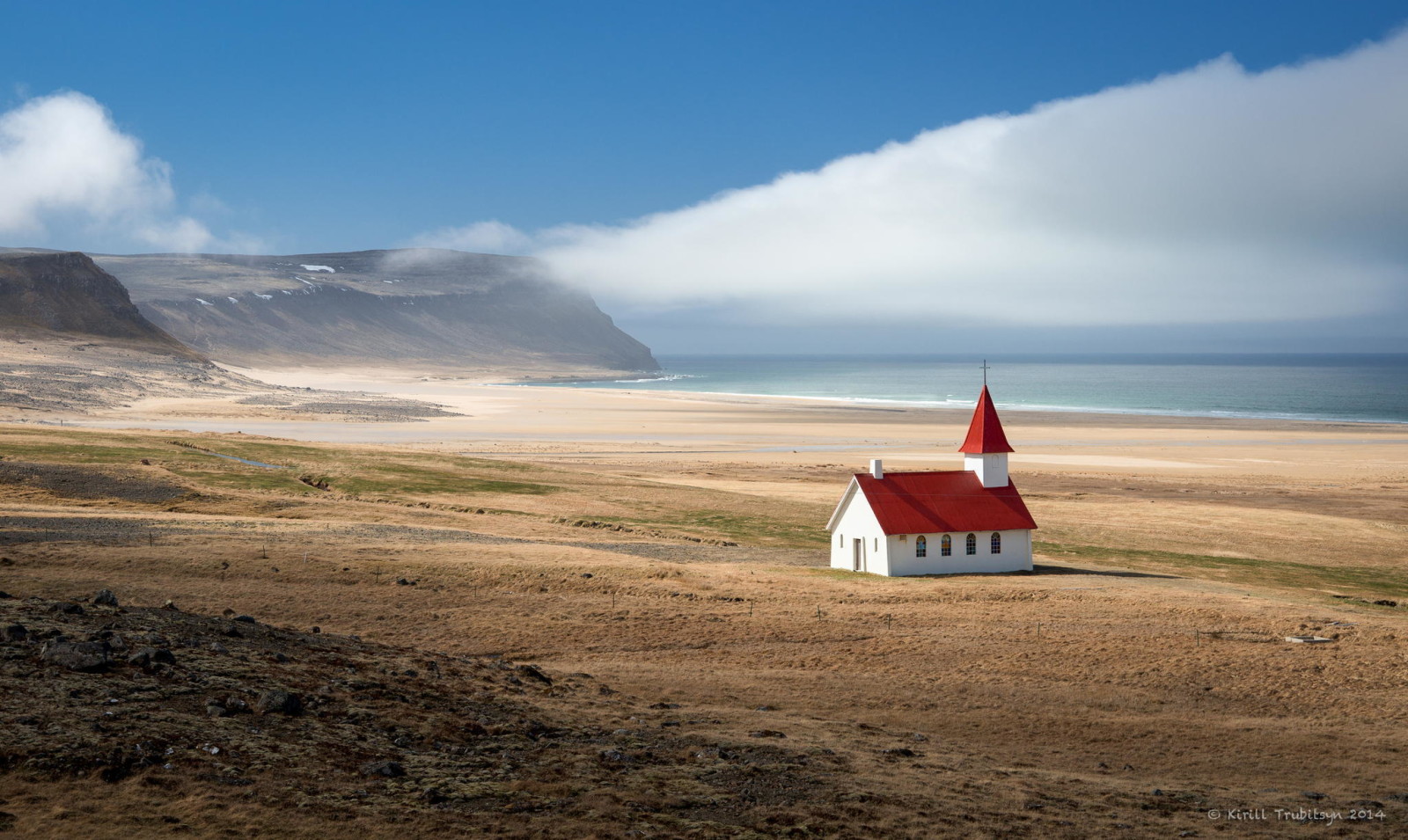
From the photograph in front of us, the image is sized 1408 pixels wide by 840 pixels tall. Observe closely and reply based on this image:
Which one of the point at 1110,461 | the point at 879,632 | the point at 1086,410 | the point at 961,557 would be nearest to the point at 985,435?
the point at 961,557

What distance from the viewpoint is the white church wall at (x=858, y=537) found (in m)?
35.8

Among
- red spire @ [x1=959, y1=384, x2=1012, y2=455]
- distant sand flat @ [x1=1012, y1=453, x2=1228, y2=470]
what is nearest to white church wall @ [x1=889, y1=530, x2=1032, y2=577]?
red spire @ [x1=959, y1=384, x2=1012, y2=455]

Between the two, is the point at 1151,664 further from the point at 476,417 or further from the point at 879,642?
the point at 476,417

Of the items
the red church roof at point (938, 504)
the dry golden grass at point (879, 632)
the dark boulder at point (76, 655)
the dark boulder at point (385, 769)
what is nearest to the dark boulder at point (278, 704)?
the dark boulder at point (385, 769)

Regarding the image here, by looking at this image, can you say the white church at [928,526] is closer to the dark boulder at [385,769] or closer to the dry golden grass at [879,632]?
the dry golden grass at [879,632]

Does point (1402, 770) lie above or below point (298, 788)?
below

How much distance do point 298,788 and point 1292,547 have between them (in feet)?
148

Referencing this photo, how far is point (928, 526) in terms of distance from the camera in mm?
36156

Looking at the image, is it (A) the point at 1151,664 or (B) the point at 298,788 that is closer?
(B) the point at 298,788

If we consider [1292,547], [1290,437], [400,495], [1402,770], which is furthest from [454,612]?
[1290,437]

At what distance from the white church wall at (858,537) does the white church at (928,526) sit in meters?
0.03

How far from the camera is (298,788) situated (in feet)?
40.9

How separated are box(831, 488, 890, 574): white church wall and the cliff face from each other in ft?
512

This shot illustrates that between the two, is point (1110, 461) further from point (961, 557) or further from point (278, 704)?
point (278, 704)
